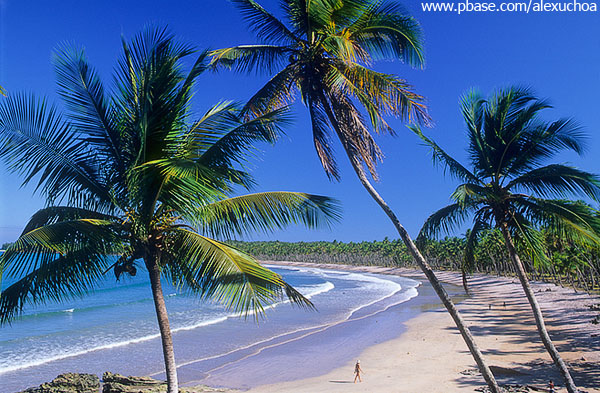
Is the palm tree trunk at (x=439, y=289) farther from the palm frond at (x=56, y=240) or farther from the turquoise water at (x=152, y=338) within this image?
the turquoise water at (x=152, y=338)

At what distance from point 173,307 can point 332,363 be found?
2096cm

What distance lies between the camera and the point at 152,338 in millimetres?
20922

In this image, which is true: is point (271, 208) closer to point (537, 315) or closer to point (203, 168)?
point (203, 168)

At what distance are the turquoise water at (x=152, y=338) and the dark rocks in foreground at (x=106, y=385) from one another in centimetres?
224

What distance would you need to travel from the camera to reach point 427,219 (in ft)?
→ 30.2

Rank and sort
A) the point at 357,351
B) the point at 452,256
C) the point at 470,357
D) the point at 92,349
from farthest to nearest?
the point at 452,256 → the point at 92,349 → the point at 357,351 → the point at 470,357

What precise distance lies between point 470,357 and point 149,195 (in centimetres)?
1394

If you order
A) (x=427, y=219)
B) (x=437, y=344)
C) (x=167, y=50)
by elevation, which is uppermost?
(x=167, y=50)

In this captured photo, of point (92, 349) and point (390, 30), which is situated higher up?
point (390, 30)

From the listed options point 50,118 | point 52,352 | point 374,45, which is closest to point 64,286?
point 50,118

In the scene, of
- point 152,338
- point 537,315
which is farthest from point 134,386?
point 152,338

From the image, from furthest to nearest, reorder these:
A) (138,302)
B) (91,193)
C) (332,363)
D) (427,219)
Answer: (138,302) < (332,363) < (427,219) < (91,193)

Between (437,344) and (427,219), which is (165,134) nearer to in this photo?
(427,219)

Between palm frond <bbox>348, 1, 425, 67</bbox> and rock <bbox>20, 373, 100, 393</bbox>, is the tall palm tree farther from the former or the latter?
rock <bbox>20, 373, 100, 393</bbox>
